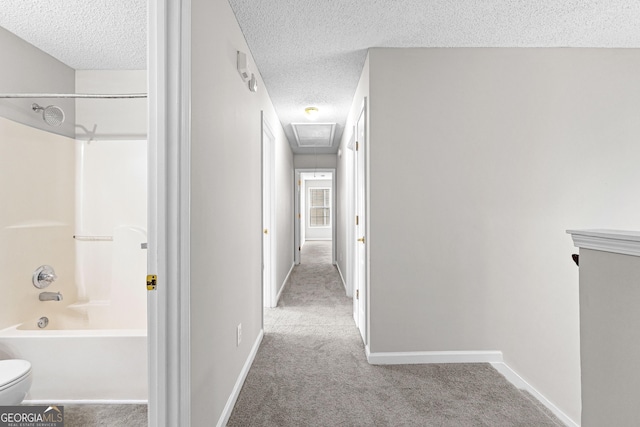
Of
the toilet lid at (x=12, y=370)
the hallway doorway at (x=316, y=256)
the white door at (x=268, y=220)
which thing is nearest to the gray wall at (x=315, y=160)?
the hallway doorway at (x=316, y=256)

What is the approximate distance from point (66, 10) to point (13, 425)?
2279 millimetres

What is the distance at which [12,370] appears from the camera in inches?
62.6

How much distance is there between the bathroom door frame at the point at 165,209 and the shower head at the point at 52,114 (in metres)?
1.77

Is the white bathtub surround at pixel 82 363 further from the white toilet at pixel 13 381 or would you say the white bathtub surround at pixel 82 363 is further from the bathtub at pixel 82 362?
the white toilet at pixel 13 381

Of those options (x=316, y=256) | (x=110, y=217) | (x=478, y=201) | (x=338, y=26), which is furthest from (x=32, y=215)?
(x=316, y=256)

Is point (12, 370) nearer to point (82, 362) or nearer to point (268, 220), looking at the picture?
point (82, 362)

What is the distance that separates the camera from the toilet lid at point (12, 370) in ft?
5.00

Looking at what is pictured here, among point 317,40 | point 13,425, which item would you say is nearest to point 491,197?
point 317,40

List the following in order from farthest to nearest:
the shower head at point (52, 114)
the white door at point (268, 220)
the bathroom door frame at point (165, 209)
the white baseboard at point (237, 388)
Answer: the white door at point (268, 220) → the shower head at point (52, 114) → the white baseboard at point (237, 388) → the bathroom door frame at point (165, 209)

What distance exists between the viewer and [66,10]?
1942mm

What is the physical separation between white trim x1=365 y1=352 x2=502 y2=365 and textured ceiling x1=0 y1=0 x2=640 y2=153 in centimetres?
237

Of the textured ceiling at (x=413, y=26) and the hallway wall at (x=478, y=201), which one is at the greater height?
the textured ceiling at (x=413, y=26)

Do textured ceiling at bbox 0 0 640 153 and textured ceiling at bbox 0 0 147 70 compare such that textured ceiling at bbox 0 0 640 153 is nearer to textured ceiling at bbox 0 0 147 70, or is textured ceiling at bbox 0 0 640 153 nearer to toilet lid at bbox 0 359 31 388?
textured ceiling at bbox 0 0 147 70

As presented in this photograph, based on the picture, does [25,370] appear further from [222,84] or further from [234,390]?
[222,84]
